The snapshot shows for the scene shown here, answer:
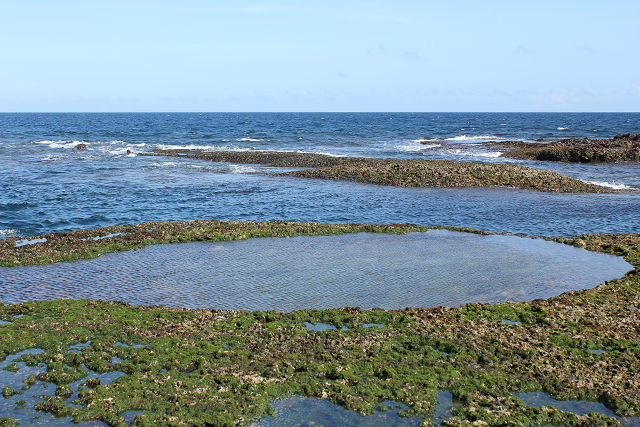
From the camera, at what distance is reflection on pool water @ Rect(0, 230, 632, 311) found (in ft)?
49.7

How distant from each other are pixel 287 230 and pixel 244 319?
10562 mm

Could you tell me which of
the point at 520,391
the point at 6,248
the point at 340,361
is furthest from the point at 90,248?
the point at 520,391

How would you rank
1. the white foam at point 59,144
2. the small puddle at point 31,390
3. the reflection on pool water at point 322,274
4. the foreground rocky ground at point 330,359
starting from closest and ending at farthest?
the small puddle at point 31,390 → the foreground rocky ground at point 330,359 → the reflection on pool water at point 322,274 → the white foam at point 59,144

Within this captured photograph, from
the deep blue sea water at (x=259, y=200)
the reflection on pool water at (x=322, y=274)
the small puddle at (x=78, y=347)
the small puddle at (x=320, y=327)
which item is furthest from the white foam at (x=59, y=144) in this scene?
the small puddle at (x=320, y=327)

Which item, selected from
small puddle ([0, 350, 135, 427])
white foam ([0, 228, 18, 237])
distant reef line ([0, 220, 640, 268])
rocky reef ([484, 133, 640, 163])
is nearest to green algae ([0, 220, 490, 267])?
distant reef line ([0, 220, 640, 268])

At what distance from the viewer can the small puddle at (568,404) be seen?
368 inches

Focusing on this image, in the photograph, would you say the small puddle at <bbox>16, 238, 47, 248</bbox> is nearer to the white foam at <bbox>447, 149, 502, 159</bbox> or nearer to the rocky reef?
the white foam at <bbox>447, 149, 502, 159</bbox>

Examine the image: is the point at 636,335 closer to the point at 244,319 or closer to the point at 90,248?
the point at 244,319

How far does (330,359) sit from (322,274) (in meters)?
6.57

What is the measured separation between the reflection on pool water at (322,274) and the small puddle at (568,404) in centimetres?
494

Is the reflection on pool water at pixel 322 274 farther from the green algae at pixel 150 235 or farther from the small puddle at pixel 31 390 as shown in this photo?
the small puddle at pixel 31 390

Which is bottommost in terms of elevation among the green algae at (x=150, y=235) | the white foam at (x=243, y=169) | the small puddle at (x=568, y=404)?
the small puddle at (x=568, y=404)

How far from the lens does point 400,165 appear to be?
139 feet

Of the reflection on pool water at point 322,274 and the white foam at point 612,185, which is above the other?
the white foam at point 612,185
